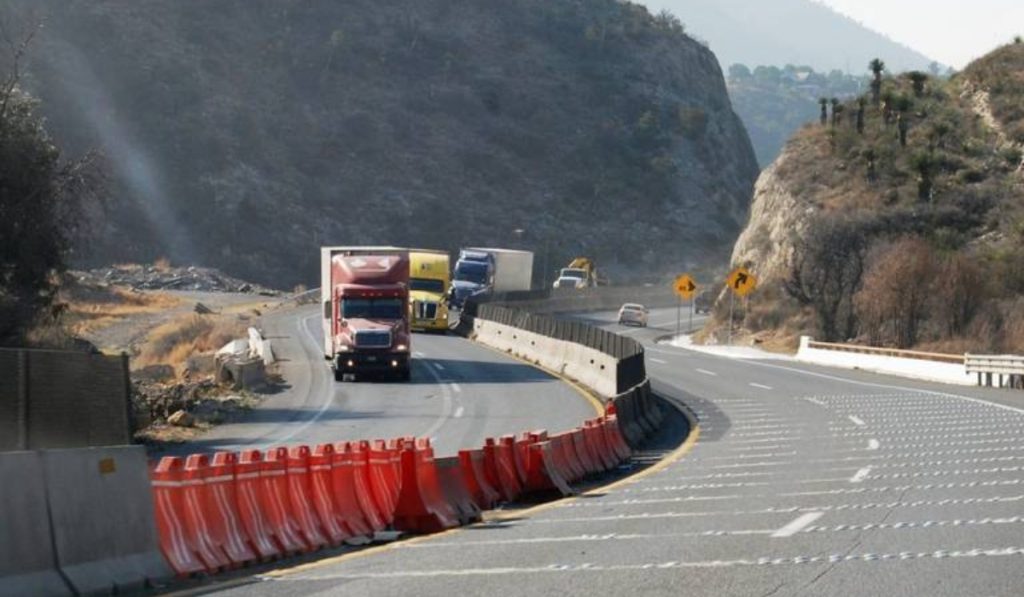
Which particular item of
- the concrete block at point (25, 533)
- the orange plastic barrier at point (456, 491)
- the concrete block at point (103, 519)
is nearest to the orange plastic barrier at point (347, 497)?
the orange plastic barrier at point (456, 491)

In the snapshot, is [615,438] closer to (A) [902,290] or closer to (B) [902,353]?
(B) [902,353]

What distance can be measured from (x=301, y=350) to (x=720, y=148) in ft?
373

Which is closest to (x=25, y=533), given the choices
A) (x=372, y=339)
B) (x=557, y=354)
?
(x=372, y=339)

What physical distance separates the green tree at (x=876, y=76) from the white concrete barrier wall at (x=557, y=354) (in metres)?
30.7

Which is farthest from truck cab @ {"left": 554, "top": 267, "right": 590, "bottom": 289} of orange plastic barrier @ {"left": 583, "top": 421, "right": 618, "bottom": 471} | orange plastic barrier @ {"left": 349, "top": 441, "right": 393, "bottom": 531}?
orange plastic barrier @ {"left": 349, "top": 441, "right": 393, "bottom": 531}

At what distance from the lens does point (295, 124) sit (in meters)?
134

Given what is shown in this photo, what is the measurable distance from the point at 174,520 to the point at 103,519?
3.60ft

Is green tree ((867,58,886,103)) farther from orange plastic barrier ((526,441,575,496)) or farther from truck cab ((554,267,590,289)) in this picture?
orange plastic barrier ((526,441,575,496))

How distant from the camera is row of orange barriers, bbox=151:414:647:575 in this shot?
1294 cm

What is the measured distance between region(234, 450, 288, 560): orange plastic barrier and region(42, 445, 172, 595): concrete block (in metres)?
1.44

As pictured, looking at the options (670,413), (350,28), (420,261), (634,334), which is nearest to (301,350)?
(420,261)

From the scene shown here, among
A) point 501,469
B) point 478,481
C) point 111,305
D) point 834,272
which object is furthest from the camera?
point 111,305

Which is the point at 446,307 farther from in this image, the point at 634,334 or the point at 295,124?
the point at 295,124

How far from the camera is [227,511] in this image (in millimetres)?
13445
